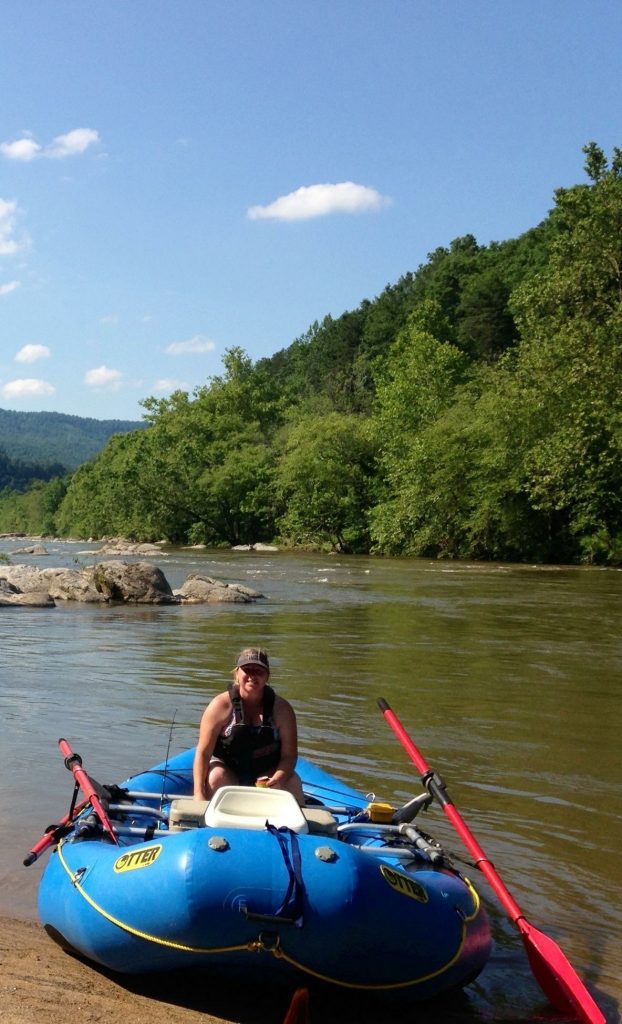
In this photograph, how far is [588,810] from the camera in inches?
270

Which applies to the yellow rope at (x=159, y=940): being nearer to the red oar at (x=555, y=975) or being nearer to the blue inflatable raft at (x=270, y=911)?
the blue inflatable raft at (x=270, y=911)

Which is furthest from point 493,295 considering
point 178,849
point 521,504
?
point 178,849

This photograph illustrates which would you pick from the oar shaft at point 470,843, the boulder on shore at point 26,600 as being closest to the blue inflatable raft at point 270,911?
the oar shaft at point 470,843

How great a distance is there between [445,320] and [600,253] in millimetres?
38058

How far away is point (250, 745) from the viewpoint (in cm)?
528

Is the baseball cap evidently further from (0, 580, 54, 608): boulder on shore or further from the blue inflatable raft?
(0, 580, 54, 608): boulder on shore

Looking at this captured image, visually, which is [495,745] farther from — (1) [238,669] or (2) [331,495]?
(2) [331,495]

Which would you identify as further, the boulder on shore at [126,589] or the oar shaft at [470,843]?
the boulder on shore at [126,589]

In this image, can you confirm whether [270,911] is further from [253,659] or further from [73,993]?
[253,659]

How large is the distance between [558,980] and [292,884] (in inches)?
44.0

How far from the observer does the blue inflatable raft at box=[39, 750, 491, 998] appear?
374cm

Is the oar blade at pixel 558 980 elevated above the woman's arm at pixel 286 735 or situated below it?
below

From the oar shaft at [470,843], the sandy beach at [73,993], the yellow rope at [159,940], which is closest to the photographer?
the sandy beach at [73,993]

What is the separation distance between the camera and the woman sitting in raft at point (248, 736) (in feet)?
17.0
